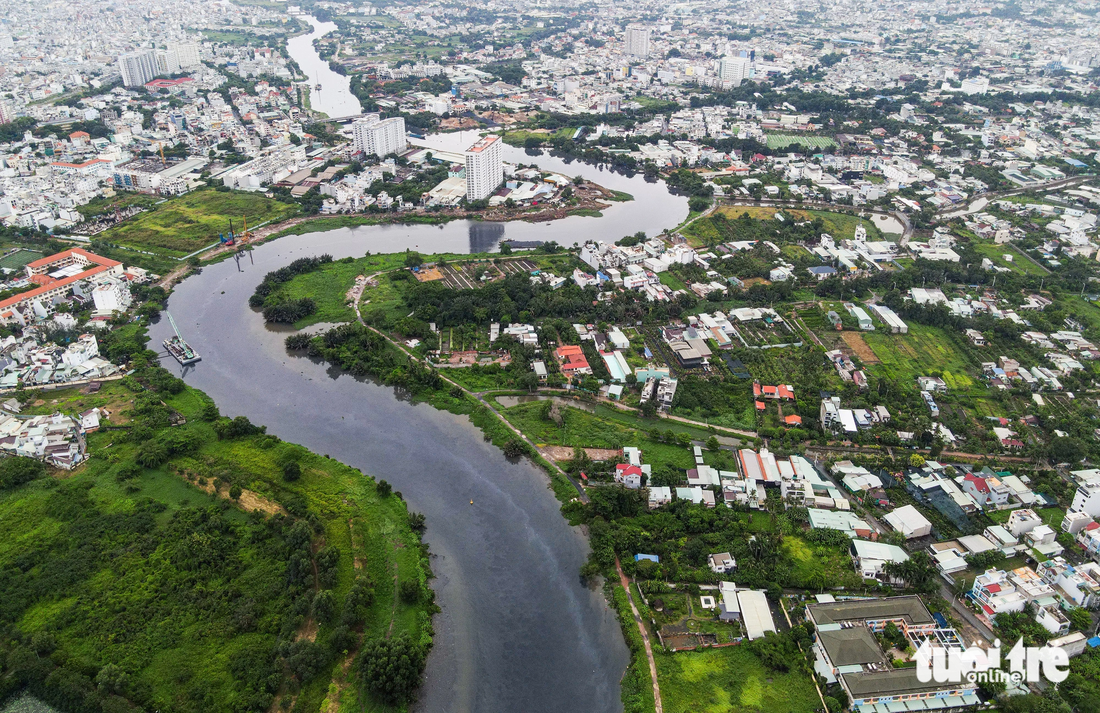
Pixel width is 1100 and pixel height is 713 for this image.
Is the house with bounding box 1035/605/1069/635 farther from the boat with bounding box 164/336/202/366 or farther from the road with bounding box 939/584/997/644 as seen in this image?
the boat with bounding box 164/336/202/366

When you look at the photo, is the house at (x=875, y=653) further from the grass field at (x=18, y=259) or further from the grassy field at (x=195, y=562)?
the grass field at (x=18, y=259)

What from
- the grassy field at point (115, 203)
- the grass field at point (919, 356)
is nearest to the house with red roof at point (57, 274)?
the grassy field at point (115, 203)

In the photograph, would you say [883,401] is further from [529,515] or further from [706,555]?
[529,515]

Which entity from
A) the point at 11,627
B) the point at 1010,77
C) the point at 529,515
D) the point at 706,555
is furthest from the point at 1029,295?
the point at 1010,77

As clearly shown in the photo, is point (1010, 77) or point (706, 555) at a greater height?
point (1010, 77)

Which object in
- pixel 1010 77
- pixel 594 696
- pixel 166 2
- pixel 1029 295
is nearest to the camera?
pixel 594 696

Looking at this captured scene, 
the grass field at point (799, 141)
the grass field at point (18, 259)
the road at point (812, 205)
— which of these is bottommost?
the road at point (812, 205)
